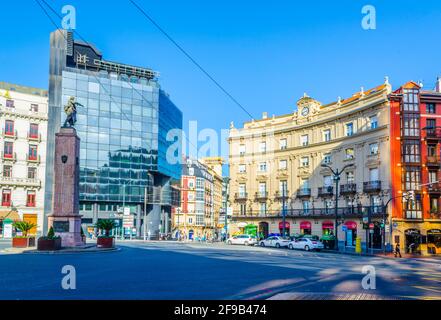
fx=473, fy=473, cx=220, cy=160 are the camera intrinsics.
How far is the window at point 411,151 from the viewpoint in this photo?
49625mm

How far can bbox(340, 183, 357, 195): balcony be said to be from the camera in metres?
55.0

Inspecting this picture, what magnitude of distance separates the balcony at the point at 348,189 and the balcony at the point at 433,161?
28.6ft

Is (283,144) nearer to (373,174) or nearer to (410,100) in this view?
(373,174)

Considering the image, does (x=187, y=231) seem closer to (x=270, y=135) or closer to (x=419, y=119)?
(x=270, y=135)

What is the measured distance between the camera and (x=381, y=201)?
5097 cm

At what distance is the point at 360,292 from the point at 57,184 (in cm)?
2241

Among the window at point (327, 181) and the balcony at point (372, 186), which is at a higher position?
the window at point (327, 181)

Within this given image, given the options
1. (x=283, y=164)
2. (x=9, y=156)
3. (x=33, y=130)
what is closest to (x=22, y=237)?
(x=9, y=156)

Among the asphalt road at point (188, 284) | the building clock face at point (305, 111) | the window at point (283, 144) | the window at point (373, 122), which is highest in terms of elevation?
the building clock face at point (305, 111)

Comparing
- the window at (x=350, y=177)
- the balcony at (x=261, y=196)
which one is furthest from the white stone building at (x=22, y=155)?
the window at (x=350, y=177)

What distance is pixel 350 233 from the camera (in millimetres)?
55156

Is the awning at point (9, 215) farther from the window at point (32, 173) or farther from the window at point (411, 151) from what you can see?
the window at point (411, 151)
